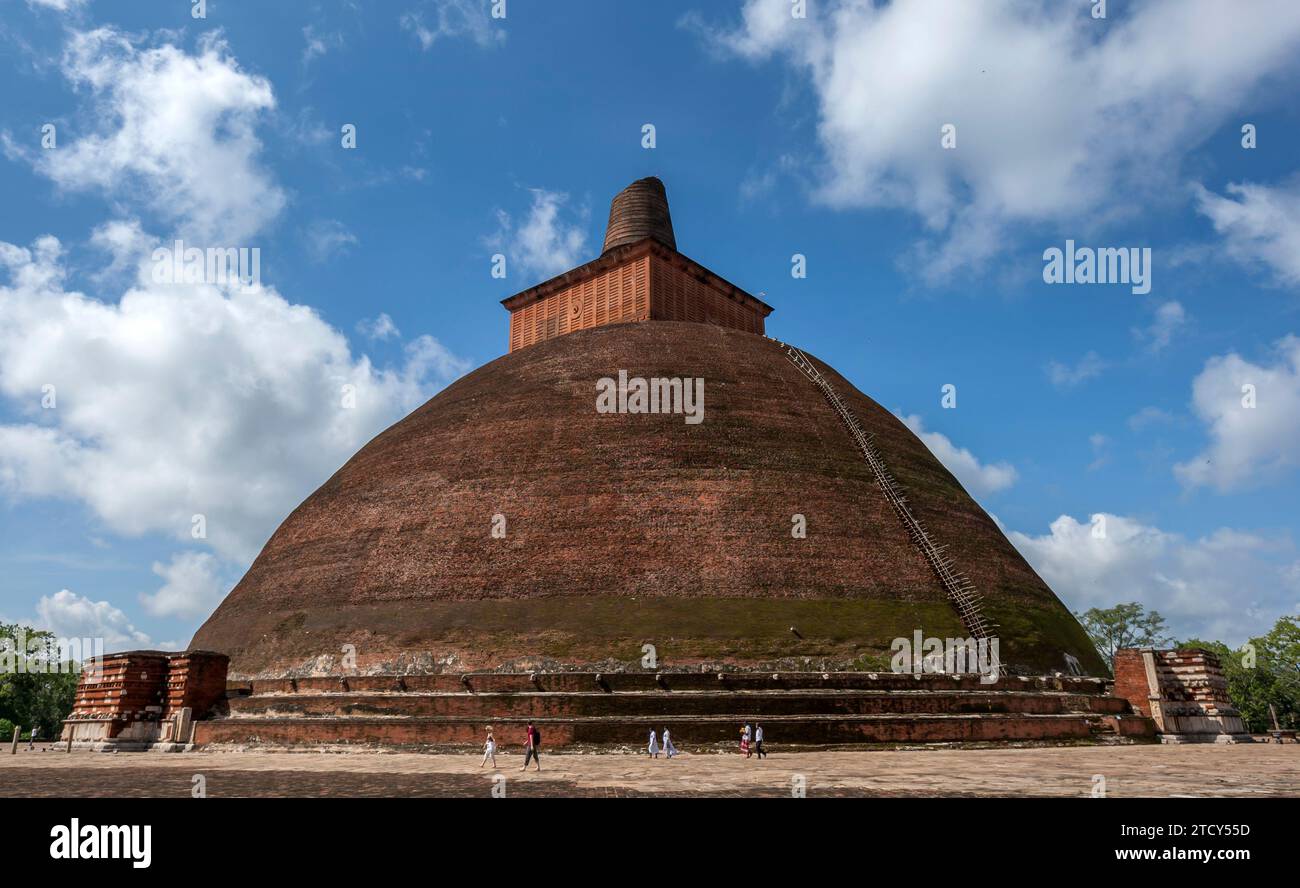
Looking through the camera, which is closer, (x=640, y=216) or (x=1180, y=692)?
(x=1180, y=692)

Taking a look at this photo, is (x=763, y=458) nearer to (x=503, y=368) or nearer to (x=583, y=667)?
(x=583, y=667)

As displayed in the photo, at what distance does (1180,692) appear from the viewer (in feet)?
61.4

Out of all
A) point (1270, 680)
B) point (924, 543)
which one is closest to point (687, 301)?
point (924, 543)

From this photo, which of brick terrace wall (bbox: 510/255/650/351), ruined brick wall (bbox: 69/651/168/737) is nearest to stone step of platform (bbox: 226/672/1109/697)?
ruined brick wall (bbox: 69/651/168/737)

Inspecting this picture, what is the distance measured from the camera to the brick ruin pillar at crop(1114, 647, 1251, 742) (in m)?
18.1

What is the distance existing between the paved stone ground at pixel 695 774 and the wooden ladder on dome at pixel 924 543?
334 centimetres

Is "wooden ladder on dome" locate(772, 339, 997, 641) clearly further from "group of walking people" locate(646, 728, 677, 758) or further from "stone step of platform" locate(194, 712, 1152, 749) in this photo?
"group of walking people" locate(646, 728, 677, 758)

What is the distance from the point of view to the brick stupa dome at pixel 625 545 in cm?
1734

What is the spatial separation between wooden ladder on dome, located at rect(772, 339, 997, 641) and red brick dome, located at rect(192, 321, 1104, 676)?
29 cm

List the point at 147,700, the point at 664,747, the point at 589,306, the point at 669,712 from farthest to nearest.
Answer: the point at 589,306 → the point at 147,700 → the point at 669,712 → the point at 664,747

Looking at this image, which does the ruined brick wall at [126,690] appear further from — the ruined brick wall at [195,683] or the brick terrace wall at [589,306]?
the brick terrace wall at [589,306]

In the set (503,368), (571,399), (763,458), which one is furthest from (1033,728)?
(503,368)

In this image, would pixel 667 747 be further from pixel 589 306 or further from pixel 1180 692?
pixel 589 306

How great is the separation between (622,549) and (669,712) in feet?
13.5
